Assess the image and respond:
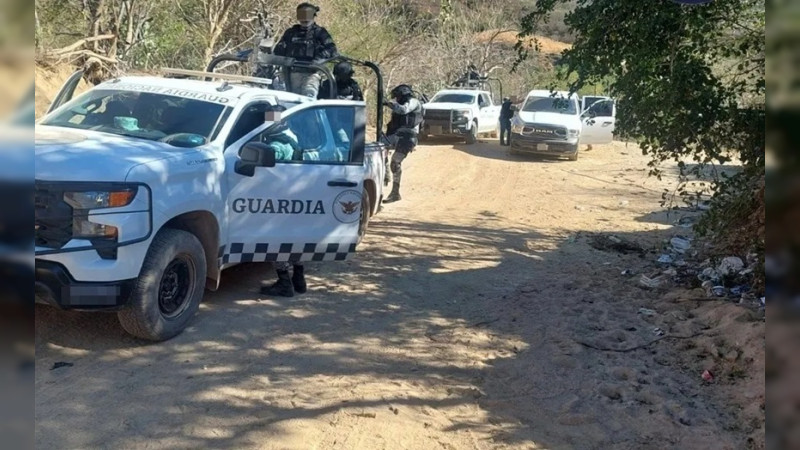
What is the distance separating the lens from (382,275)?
8109mm

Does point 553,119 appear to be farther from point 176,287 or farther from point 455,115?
point 176,287

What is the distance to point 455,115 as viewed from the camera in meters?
24.4

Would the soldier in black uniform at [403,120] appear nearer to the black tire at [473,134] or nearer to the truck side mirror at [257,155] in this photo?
the truck side mirror at [257,155]

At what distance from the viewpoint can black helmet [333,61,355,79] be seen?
32.0ft

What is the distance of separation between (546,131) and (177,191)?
17.7 meters

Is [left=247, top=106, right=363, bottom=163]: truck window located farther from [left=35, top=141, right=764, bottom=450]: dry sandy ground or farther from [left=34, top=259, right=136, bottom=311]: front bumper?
[left=34, top=259, right=136, bottom=311]: front bumper

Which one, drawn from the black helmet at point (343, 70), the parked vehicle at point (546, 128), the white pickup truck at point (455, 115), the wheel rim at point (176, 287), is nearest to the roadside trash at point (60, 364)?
the wheel rim at point (176, 287)

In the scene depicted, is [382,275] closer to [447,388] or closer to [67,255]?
[447,388]

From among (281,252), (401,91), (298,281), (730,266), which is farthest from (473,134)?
(281,252)

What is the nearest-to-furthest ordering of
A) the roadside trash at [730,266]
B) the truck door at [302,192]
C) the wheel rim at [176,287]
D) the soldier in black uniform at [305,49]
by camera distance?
the wheel rim at [176,287] → the truck door at [302,192] → the roadside trash at [730,266] → the soldier in black uniform at [305,49]

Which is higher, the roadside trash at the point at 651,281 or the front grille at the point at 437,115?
the front grille at the point at 437,115

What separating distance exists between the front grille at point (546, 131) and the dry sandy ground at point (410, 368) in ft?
43.2

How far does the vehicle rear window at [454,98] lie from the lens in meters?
25.7

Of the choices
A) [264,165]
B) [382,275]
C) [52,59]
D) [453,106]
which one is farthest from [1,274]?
[453,106]
